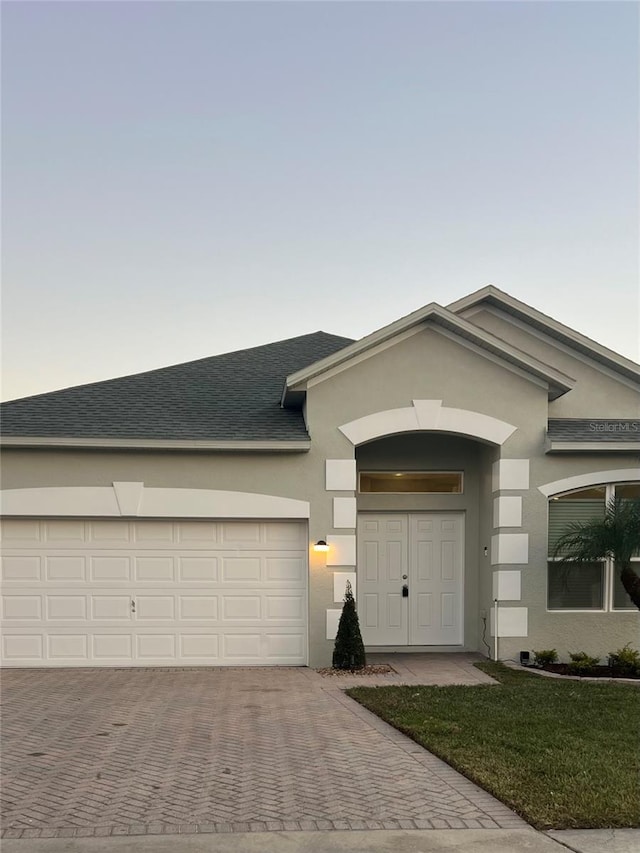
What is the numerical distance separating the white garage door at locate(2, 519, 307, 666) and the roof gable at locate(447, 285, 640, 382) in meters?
5.75

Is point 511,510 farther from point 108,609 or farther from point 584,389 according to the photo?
point 108,609

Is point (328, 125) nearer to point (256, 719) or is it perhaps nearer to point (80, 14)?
point (80, 14)

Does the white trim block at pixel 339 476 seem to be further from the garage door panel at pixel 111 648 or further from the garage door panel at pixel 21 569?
the garage door panel at pixel 21 569

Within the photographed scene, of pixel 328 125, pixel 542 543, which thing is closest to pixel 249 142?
pixel 328 125

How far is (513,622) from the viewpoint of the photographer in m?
13.2

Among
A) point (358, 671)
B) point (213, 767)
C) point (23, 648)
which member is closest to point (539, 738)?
point (213, 767)

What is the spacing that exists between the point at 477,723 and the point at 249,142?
40.6 feet

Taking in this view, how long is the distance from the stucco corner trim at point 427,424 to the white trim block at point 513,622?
2.88 meters

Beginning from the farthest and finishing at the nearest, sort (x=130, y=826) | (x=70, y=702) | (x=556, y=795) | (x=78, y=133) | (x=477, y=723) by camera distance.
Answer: (x=78, y=133) → (x=70, y=702) → (x=477, y=723) → (x=556, y=795) → (x=130, y=826)

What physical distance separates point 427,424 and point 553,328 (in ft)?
11.5

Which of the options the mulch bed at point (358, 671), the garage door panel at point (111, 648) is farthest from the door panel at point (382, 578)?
the garage door panel at point (111, 648)

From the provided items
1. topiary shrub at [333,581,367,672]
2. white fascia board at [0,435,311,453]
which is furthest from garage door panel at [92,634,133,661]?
topiary shrub at [333,581,367,672]

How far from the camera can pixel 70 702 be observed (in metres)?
10.1

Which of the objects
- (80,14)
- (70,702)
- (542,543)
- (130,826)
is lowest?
(70,702)
